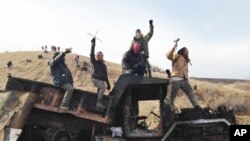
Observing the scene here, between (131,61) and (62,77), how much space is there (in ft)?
5.19

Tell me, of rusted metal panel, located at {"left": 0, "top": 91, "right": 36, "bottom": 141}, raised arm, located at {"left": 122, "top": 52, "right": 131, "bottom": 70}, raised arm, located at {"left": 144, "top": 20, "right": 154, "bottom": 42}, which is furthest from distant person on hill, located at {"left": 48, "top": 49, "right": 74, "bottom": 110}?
raised arm, located at {"left": 144, "top": 20, "right": 154, "bottom": 42}

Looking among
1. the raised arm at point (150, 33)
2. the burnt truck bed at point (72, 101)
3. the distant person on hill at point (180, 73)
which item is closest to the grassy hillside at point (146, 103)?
the raised arm at point (150, 33)

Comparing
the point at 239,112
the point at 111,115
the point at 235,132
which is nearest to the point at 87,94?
the point at 111,115

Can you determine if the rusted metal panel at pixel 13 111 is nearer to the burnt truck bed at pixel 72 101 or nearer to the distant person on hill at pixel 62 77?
the burnt truck bed at pixel 72 101

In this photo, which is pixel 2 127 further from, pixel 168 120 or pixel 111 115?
pixel 168 120

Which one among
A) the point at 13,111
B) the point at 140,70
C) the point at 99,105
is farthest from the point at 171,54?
the point at 13,111

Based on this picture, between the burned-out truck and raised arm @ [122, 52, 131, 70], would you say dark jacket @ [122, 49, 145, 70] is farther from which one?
the burned-out truck

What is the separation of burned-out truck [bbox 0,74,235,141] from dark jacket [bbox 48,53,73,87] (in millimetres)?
183

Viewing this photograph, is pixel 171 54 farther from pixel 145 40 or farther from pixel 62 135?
pixel 62 135

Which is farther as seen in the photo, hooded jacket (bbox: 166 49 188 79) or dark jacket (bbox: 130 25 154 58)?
dark jacket (bbox: 130 25 154 58)

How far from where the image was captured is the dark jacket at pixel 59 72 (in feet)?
33.4

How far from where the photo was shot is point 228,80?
71.3m

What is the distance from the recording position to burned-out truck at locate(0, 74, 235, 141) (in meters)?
9.52

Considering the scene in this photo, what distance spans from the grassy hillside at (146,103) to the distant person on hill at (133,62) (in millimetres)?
15658
